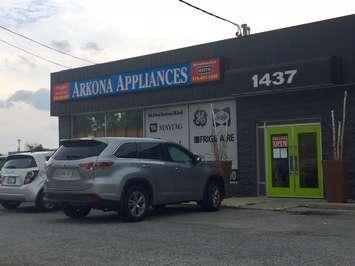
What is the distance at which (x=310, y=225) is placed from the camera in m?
Result: 12.1

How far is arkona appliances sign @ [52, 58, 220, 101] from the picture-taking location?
1977 centimetres

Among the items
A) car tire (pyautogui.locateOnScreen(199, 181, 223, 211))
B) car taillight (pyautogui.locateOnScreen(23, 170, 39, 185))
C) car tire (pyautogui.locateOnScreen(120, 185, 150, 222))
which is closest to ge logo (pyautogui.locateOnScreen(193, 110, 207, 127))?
car tire (pyautogui.locateOnScreen(199, 181, 223, 211))

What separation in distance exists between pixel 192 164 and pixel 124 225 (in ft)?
9.87

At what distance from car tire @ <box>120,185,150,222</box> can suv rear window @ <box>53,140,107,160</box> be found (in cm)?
105

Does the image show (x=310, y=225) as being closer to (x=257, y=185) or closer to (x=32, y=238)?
(x=32, y=238)

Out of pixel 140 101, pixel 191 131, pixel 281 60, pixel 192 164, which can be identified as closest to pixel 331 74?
pixel 281 60

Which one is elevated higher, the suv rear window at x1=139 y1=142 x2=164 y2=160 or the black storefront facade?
the black storefront facade

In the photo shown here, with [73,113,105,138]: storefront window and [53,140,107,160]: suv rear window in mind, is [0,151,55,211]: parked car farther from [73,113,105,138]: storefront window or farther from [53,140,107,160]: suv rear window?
[73,113,105,138]: storefront window

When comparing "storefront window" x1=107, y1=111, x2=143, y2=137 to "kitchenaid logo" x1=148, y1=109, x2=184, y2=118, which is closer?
"kitchenaid logo" x1=148, y1=109, x2=184, y2=118

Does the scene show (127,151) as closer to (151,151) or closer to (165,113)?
(151,151)

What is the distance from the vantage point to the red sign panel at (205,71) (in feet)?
63.7

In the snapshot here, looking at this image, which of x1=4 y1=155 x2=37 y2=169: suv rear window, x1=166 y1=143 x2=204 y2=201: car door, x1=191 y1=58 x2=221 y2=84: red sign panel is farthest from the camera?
x1=191 y1=58 x2=221 y2=84: red sign panel

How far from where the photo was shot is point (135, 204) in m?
13.1

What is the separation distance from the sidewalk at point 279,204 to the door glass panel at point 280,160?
0.64m
